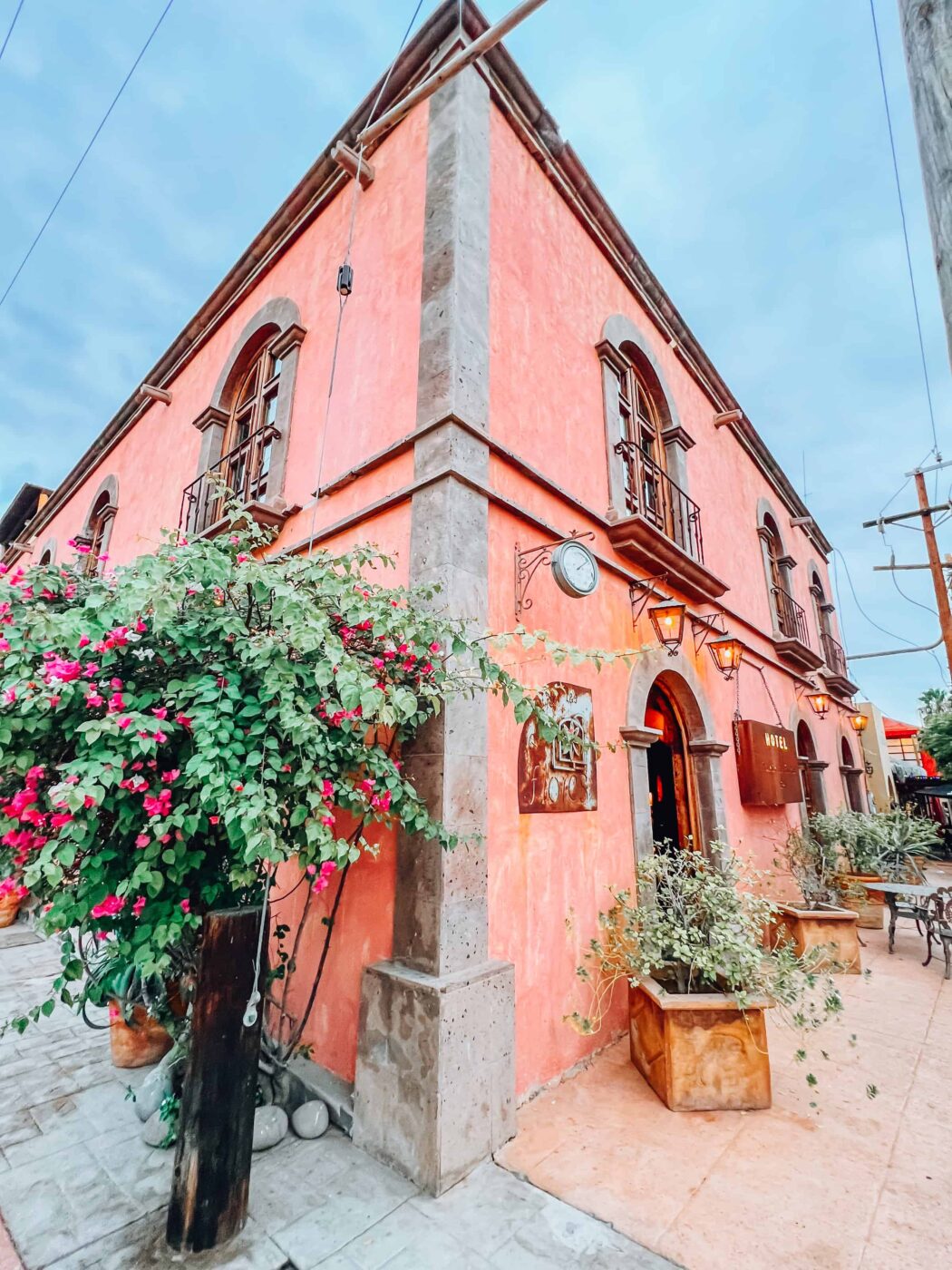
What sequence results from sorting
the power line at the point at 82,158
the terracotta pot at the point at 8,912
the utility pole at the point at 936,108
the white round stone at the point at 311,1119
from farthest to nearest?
the terracotta pot at the point at 8,912, the power line at the point at 82,158, the white round stone at the point at 311,1119, the utility pole at the point at 936,108

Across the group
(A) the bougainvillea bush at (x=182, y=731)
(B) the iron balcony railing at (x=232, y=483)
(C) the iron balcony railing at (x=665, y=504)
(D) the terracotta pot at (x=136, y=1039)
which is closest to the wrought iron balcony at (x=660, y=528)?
(C) the iron balcony railing at (x=665, y=504)

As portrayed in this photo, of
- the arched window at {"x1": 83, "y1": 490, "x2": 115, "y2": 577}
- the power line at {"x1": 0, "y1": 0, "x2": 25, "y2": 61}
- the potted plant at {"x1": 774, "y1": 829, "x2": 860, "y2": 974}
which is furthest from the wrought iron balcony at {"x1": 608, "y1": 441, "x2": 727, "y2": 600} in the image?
the arched window at {"x1": 83, "y1": 490, "x2": 115, "y2": 577}

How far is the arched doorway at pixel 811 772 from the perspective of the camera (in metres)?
10.2

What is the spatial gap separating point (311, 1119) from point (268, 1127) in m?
0.22

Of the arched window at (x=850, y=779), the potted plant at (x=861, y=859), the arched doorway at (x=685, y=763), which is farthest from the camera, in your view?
the arched window at (x=850, y=779)

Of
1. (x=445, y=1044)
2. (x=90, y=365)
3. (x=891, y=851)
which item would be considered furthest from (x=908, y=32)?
(x=90, y=365)

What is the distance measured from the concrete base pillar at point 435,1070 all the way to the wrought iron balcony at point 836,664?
12095 millimetres

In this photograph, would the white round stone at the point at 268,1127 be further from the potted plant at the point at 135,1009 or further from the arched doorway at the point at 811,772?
the arched doorway at the point at 811,772

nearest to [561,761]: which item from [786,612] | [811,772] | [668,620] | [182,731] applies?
[668,620]

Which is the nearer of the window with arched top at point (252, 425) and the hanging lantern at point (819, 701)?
the window with arched top at point (252, 425)

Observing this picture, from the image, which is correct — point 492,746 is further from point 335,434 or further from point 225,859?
point 335,434

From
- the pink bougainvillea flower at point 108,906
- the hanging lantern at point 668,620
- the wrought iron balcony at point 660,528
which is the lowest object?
the pink bougainvillea flower at point 108,906

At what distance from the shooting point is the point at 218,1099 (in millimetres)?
2148

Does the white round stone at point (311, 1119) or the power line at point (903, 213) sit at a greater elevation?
the power line at point (903, 213)
